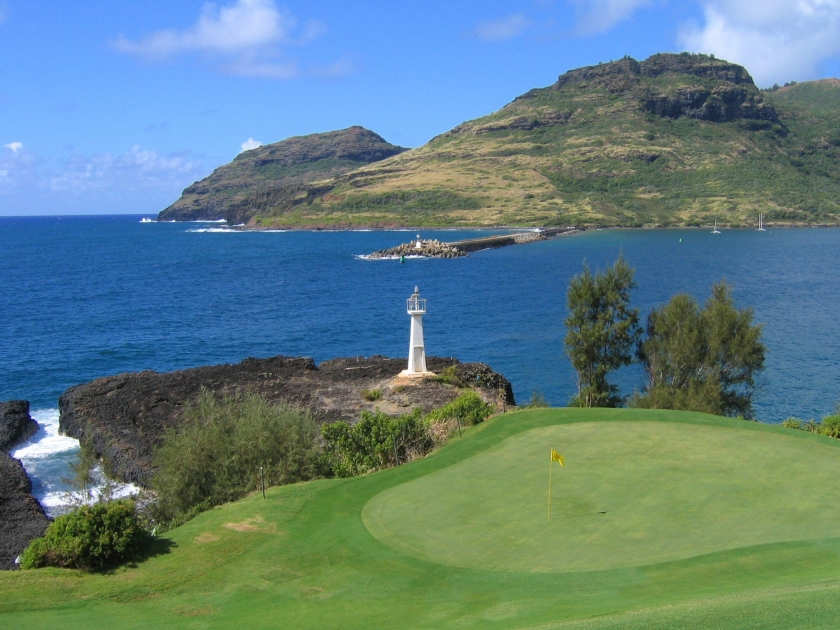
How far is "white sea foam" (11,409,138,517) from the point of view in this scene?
29469mm

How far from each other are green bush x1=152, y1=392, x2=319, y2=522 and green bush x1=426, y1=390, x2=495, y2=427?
4.73 m

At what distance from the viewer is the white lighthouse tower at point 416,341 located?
36594 millimetres

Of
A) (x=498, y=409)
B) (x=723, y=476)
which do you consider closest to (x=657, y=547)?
(x=723, y=476)

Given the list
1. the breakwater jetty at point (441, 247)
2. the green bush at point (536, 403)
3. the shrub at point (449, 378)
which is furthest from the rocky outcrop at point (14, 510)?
the breakwater jetty at point (441, 247)

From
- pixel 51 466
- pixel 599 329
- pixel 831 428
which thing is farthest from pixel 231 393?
pixel 831 428

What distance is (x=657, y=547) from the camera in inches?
576

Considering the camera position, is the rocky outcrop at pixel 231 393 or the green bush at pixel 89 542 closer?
the green bush at pixel 89 542

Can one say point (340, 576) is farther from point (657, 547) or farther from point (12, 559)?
point (12, 559)

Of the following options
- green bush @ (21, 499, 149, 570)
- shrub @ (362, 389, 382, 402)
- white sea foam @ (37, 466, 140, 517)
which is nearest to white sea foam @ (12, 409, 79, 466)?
white sea foam @ (37, 466, 140, 517)

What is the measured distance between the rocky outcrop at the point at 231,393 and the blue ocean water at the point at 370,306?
5.10 m

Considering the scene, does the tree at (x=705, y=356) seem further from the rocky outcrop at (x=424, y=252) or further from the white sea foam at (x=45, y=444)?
the rocky outcrop at (x=424, y=252)

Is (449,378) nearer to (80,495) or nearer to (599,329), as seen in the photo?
(599,329)

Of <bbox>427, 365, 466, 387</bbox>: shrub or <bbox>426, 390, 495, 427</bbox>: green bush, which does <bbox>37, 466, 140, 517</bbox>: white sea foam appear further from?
<bbox>427, 365, 466, 387</bbox>: shrub

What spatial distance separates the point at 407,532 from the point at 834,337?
50.4 meters
